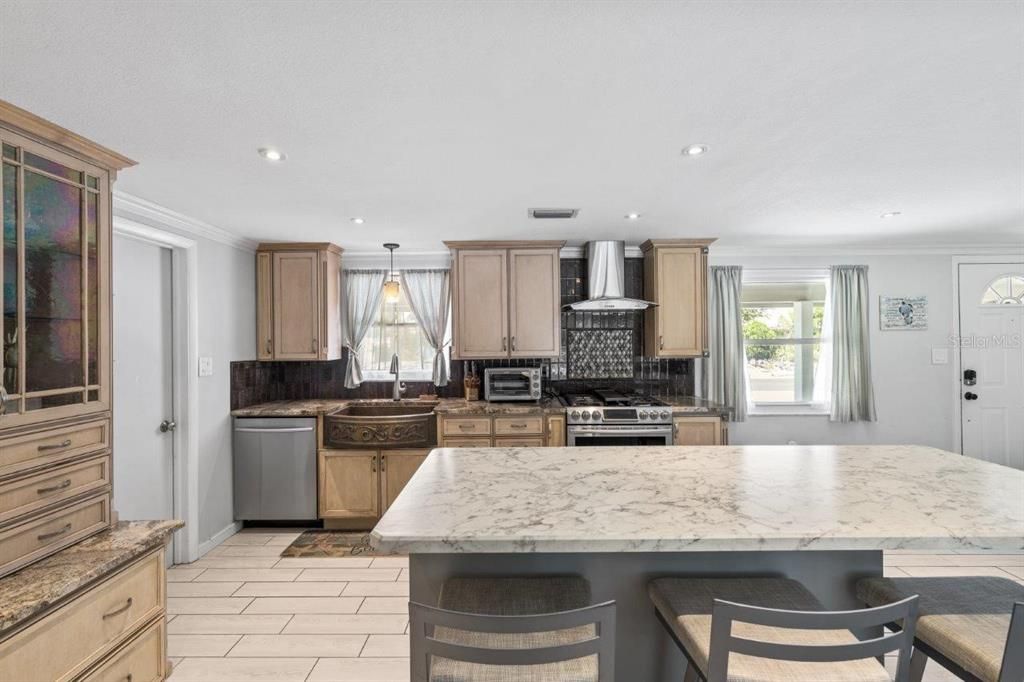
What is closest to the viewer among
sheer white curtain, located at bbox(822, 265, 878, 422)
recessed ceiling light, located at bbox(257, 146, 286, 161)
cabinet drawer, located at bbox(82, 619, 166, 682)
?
cabinet drawer, located at bbox(82, 619, 166, 682)

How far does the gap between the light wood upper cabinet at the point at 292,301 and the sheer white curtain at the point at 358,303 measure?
1.31 feet

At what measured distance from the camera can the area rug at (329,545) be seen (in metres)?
3.52

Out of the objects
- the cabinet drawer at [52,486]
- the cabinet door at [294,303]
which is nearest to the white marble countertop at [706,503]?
the cabinet drawer at [52,486]

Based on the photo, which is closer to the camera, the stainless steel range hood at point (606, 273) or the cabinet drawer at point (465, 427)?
the cabinet drawer at point (465, 427)

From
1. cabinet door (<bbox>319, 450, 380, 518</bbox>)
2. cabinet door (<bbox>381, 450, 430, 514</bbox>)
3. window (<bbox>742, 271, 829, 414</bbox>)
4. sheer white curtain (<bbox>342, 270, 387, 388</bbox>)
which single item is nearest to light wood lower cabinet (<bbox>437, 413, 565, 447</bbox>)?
cabinet door (<bbox>381, 450, 430, 514</bbox>)

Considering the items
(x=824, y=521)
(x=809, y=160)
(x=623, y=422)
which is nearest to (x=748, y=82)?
(x=809, y=160)

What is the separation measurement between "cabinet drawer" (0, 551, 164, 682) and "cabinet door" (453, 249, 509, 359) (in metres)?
2.58

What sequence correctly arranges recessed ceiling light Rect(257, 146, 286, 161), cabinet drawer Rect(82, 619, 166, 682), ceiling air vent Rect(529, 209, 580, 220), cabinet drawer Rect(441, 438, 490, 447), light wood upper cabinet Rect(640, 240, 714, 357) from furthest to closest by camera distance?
light wood upper cabinet Rect(640, 240, 714, 357) < cabinet drawer Rect(441, 438, 490, 447) < ceiling air vent Rect(529, 209, 580, 220) < recessed ceiling light Rect(257, 146, 286, 161) < cabinet drawer Rect(82, 619, 166, 682)

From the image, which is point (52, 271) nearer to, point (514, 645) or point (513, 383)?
point (514, 645)

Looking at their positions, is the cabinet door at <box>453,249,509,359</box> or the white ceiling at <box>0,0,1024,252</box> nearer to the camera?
the white ceiling at <box>0,0,1024,252</box>

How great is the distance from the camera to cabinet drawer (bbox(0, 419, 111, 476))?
1.61m

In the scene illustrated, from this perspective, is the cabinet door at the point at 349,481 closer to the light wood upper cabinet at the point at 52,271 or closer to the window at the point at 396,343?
the window at the point at 396,343

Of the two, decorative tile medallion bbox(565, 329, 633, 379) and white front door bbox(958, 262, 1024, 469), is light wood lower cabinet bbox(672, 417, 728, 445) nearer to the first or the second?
decorative tile medallion bbox(565, 329, 633, 379)

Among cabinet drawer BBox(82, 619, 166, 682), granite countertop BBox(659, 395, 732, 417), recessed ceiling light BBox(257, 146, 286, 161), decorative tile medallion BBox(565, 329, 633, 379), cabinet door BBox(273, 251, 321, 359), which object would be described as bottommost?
cabinet drawer BBox(82, 619, 166, 682)
